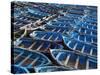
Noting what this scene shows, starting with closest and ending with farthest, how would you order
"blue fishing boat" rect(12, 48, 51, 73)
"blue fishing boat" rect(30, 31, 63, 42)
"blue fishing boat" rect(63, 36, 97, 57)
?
1. "blue fishing boat" rect(12, 48, 51, 73)
2. "blue fishing boat" rect(30, 31, 63, 42)
3. "blue fishing boat" rect(63, 36, 97, 57)

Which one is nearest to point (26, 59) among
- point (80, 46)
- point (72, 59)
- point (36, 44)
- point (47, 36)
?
point (36, 44)

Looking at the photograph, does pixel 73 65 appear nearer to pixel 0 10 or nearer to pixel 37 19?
pixel 37 19

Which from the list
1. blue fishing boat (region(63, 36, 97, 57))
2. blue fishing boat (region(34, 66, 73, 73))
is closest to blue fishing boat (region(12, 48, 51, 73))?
blue fishing boat (region(34, 66, 73, 73))

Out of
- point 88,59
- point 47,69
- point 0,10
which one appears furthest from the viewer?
point 88,59

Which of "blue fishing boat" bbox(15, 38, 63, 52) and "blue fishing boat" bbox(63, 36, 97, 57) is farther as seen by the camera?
"blue fishing boat" bbox(63, 36, 97, 57)

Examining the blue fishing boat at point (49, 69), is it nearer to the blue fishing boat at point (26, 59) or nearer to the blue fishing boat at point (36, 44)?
the blue fishing boat at point (26, 59)

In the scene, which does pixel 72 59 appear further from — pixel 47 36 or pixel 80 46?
pixel 47 36

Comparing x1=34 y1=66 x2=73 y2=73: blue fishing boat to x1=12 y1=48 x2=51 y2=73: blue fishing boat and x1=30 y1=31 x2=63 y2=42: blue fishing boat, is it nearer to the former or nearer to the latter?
x1=12 y1=48 x2=51 y2=73: blue fishing boat

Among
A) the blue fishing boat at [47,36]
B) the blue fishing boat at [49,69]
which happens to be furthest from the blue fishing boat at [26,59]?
the blue fishing boat at [47,36]

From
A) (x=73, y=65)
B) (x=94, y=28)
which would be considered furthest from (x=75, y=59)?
(x=94, y=28)
